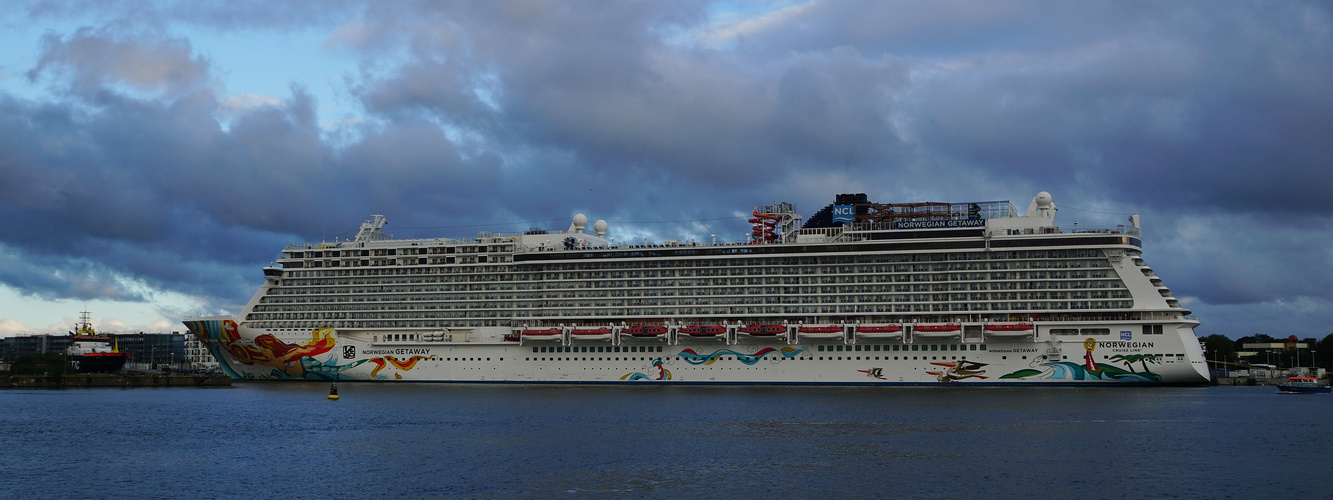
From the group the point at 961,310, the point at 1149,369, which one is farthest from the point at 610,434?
the point at 1149,369

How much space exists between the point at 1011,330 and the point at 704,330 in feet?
68.9

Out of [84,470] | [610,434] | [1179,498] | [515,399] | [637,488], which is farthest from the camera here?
[515,399]

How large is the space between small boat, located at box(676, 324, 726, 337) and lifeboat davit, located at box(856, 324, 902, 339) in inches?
383

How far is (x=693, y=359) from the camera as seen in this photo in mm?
78688

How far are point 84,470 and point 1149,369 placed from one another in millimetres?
61948

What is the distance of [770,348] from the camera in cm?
7719

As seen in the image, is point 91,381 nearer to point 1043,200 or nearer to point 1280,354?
point 1043,200

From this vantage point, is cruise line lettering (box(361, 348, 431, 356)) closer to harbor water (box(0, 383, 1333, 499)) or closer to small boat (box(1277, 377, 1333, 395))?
harbor water (box(0, 383, 1333, 499))

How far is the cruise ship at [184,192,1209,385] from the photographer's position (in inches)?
2872

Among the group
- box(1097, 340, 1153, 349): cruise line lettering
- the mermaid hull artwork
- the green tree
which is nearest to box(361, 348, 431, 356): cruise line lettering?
the mermaid hull artwork

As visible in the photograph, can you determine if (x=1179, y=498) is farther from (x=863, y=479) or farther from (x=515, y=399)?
(x=515, y=399)

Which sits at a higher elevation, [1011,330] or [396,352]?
[1011,330]

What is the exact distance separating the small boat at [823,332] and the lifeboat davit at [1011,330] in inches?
394

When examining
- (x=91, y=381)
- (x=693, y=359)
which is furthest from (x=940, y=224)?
(x=91, y=381)
